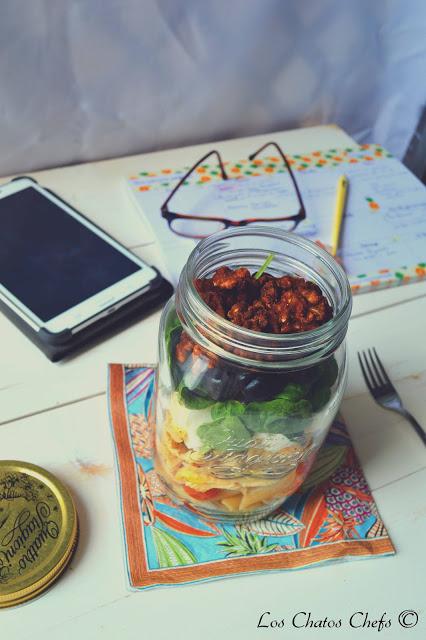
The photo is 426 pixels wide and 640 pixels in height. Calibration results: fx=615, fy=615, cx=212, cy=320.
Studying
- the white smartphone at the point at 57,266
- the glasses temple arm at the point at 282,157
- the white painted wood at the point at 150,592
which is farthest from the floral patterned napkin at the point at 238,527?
the glasses temple arm at the point at 282,157

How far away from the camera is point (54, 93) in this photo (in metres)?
0.72

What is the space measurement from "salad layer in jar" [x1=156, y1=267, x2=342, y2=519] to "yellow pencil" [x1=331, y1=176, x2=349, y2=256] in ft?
0.95

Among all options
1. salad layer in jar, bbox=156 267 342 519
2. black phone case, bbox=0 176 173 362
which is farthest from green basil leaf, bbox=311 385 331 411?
black phone case, bbox=0 176 173 362

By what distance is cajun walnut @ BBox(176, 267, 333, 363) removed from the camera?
0.40 metres

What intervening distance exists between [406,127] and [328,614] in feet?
2.44

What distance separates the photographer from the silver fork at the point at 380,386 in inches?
22.6

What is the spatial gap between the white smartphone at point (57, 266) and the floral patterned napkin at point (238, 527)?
110 mm

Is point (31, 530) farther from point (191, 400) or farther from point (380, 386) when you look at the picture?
point (380, 386)

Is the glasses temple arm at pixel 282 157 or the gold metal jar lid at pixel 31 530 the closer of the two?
the gold metal jar lid at pixel 31 530

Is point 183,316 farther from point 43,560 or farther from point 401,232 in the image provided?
point 401,232

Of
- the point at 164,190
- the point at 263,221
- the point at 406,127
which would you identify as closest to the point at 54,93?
the point at 164,190

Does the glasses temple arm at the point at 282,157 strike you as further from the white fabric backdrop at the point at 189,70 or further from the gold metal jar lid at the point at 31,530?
the gold metal jar lid at the point at 31,530

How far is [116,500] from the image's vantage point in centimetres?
50

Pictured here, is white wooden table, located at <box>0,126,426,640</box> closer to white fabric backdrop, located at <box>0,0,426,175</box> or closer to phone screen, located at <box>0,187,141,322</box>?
phone screen, located at <box>0,187,141,322</box>
